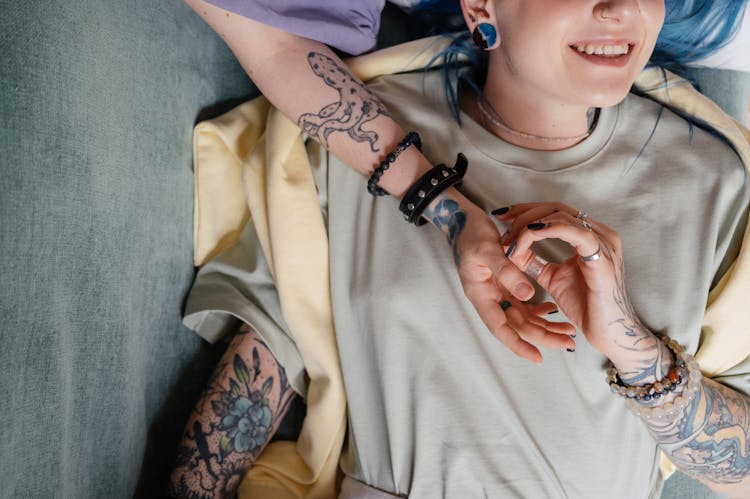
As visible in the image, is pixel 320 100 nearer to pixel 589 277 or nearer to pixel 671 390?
pixel 589 277

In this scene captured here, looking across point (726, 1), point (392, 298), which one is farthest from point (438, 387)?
point (726, 1)

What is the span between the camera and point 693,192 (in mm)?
986

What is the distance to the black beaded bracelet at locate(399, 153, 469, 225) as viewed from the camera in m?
0.94

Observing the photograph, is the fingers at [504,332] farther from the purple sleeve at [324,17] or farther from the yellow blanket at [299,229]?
the purple sleeve at [324,17]

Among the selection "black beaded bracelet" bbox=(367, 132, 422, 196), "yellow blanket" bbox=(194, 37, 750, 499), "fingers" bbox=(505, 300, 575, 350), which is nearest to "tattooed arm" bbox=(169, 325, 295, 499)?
"yellow blanket" bbox=(194, 37, 750, 499)

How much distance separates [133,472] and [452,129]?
0.70 m

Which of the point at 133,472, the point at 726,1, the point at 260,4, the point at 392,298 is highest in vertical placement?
the point at 726,1

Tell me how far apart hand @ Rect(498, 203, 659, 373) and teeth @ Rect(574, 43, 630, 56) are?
0.68 ft

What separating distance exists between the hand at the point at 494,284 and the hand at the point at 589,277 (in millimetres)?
30

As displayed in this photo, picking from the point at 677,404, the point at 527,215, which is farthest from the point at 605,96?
the point at 677,404

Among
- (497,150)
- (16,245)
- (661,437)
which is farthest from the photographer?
(497,150)

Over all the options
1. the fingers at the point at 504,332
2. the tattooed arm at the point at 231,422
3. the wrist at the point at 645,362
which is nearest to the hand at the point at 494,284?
the fingers at the point at 504,332

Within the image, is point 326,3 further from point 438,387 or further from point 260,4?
point 438,387

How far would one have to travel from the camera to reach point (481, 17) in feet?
3.17
